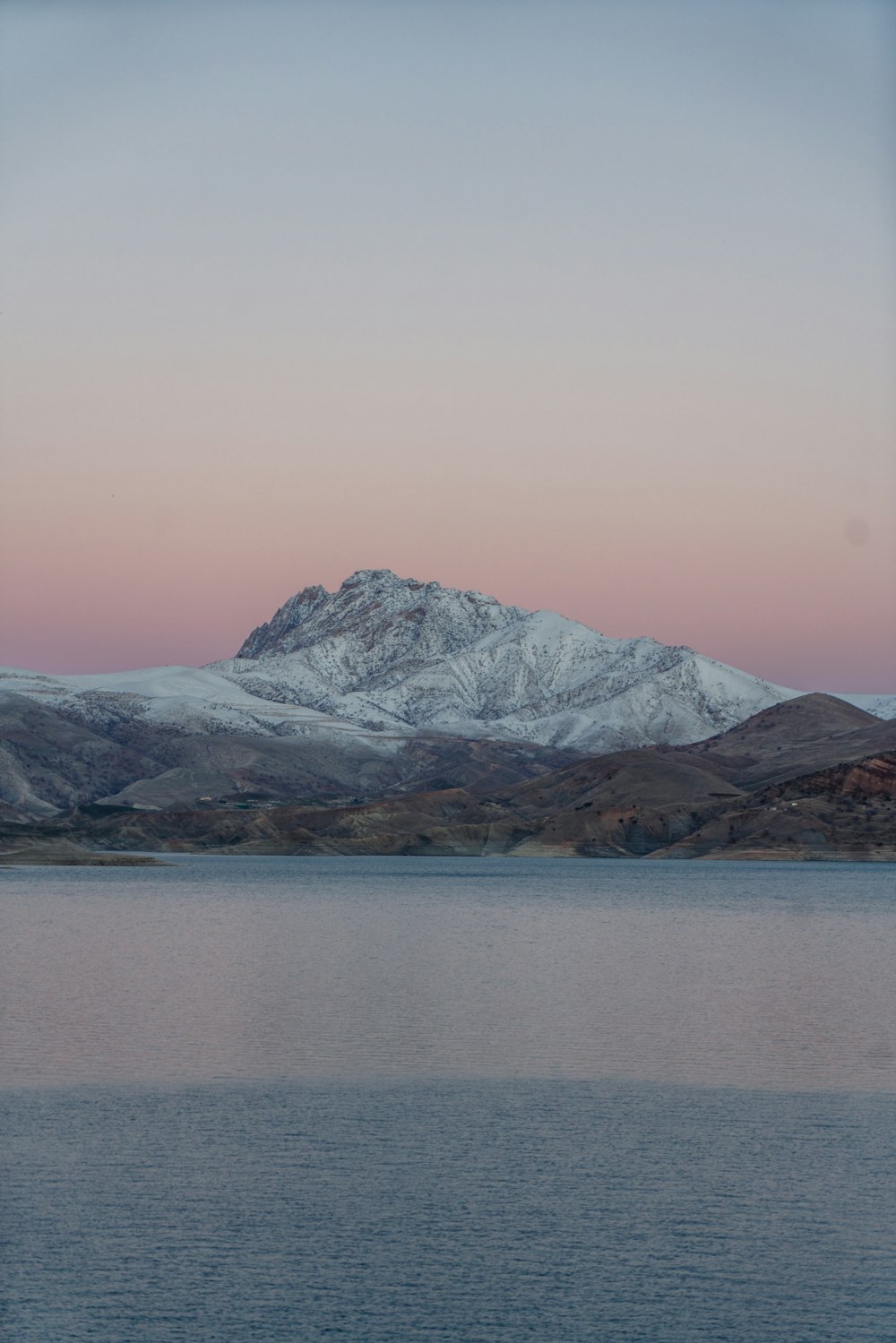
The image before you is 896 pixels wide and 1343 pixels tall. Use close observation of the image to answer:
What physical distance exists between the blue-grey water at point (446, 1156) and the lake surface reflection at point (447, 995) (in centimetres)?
29

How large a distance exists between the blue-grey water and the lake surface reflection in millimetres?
289

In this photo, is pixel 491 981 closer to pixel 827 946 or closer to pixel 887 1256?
pixel 827 946

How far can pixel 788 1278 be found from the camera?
29172mm

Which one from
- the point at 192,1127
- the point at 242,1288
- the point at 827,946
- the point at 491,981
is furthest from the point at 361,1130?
the point at 827,946

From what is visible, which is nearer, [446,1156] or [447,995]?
[446,1156]

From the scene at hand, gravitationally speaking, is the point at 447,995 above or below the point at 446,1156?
above

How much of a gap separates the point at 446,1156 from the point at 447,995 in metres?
33.0

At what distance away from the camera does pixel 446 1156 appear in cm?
3822

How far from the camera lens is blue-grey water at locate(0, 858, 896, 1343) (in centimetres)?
2772

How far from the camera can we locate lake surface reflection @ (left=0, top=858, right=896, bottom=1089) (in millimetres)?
50938

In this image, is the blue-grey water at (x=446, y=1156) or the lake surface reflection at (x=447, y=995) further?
the lake surface reflection at (x=447, y=995)

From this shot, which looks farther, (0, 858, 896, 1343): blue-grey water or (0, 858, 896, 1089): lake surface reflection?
(0, 858, 896, 1089): lake surface reflection

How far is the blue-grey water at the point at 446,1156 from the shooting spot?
27.7 meters

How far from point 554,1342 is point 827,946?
7772cm
